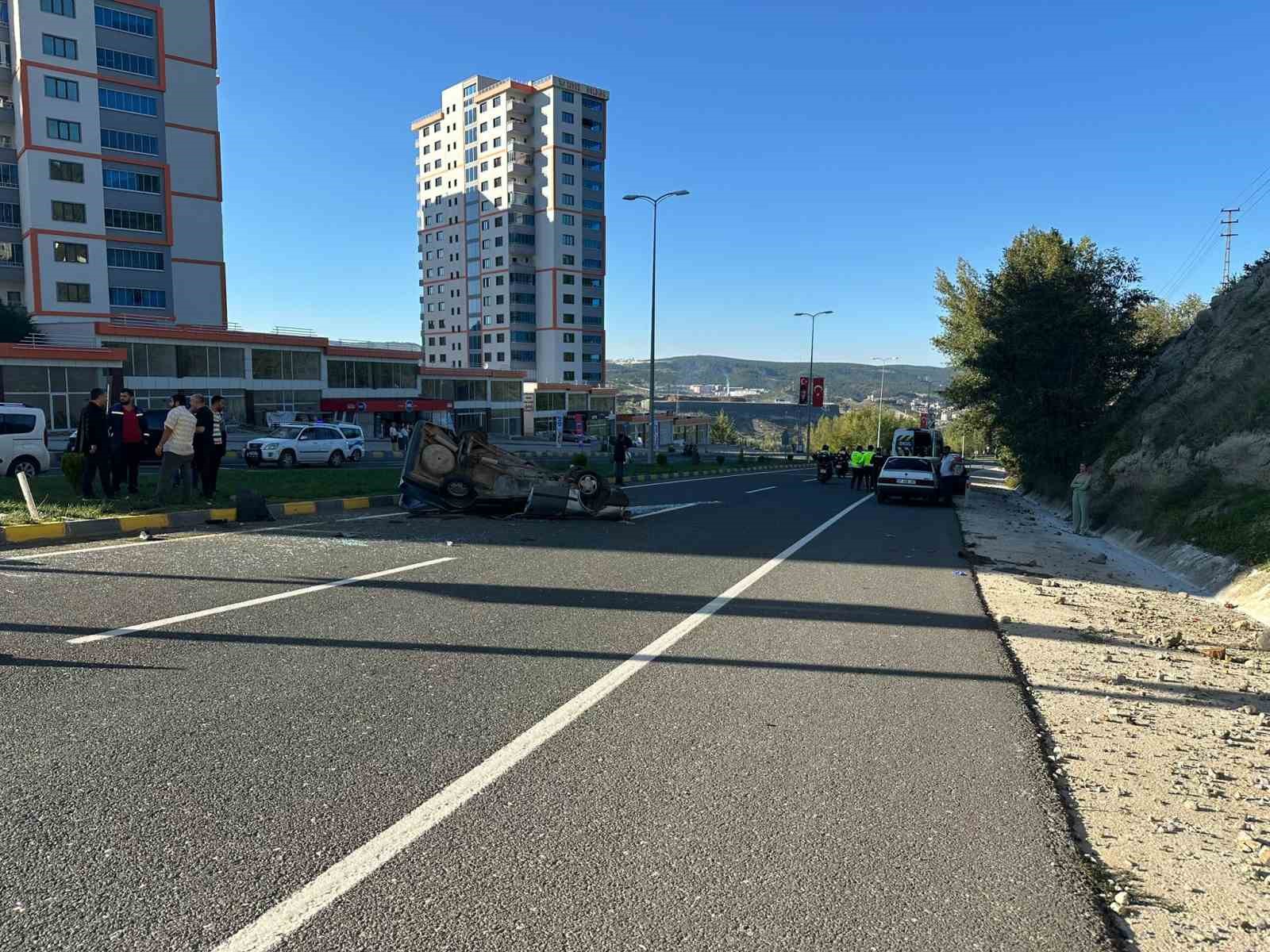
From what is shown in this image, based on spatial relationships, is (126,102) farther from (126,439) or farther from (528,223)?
(126,439)

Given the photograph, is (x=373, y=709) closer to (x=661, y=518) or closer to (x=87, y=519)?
(x=87, y=519)

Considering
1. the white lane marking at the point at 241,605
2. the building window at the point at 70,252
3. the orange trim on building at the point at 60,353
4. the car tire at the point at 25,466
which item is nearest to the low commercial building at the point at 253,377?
the orange trim on building at the point at 60,353

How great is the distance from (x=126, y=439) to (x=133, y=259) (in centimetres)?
5423

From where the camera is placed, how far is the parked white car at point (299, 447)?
2988 cm

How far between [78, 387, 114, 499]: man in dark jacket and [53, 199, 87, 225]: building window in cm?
5355

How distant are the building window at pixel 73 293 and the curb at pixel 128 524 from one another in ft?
175

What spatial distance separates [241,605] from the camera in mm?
7199

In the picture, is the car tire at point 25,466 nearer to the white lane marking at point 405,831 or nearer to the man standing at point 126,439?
the man standing at point 126,439

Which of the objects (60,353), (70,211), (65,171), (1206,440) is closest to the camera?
(1206,440)

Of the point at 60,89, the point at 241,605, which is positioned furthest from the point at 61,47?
the point at 241,605

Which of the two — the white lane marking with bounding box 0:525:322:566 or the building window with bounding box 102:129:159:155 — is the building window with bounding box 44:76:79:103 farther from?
the white lane marking with bounding box 0:525:322:566

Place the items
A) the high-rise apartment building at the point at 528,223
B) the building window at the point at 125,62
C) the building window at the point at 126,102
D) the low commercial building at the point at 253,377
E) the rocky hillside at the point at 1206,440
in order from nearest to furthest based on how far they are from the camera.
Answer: the rocky hillside at the point at 1206,440
the low commercial building at the point at 253,377
the building window at the point at 125,62
the building window at the point at 126,102
the high-rise apartment building at the point at 528,223

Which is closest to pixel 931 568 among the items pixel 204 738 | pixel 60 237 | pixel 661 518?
pixel 661 518

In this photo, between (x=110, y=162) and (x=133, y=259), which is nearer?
(x=110, y=162)
